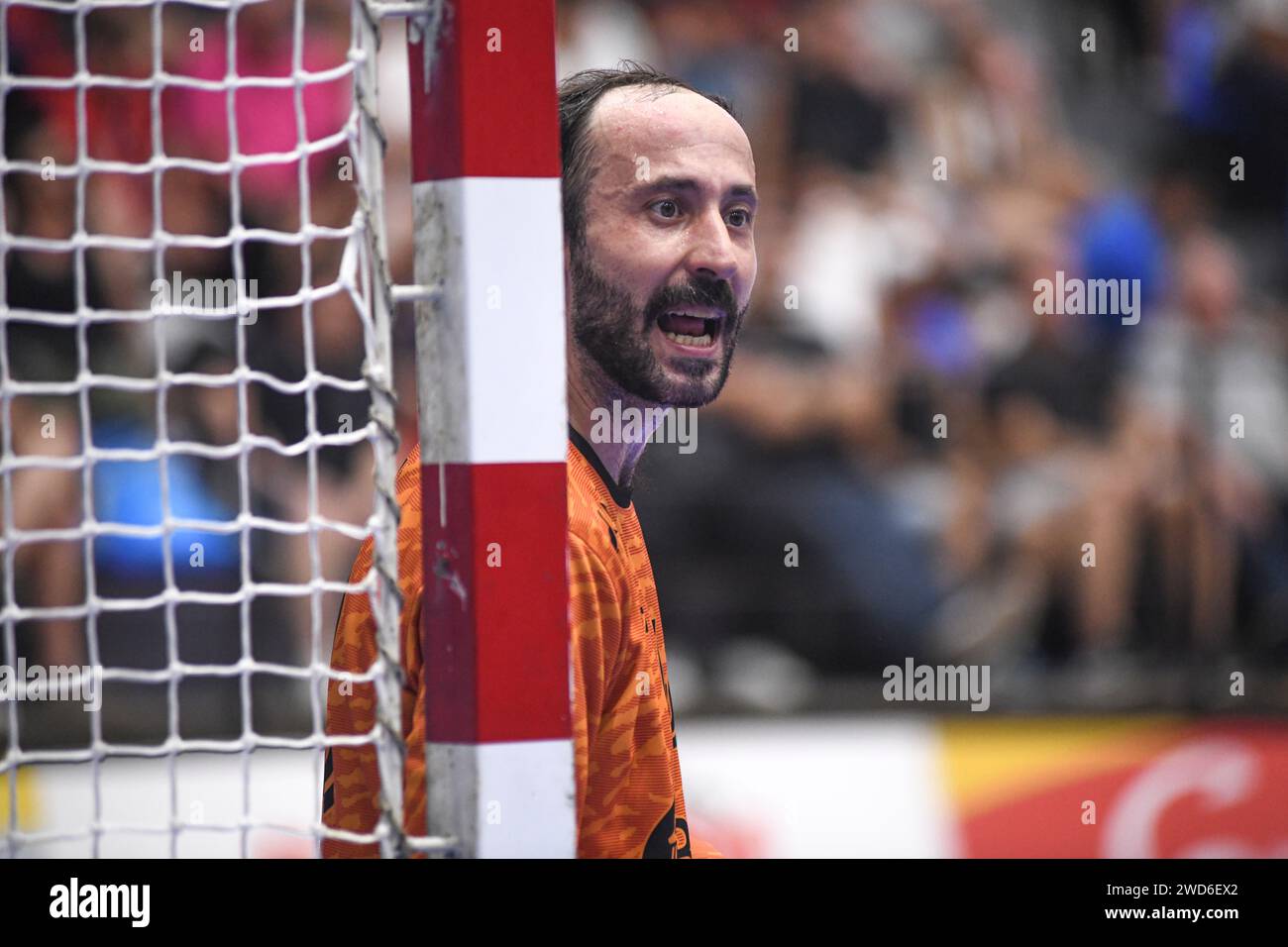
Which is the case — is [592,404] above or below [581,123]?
below

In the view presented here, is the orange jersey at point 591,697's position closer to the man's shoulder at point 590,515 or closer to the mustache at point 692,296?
the man's shoulder at point 590,515

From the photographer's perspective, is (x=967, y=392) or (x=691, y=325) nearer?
(x=691, y=325)

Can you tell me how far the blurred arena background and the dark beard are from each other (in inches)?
89.6

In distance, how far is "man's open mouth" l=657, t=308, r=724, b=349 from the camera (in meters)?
2.27

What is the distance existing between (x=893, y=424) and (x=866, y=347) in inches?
10.8

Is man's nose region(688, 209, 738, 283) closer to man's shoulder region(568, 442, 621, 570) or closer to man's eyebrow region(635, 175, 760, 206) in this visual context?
man's eyebrow region(635, 175, 760, 206)

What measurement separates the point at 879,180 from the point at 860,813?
2.15m

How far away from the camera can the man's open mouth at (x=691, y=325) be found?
7.44ft

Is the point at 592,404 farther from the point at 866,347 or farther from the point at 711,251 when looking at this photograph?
the point at 866,347

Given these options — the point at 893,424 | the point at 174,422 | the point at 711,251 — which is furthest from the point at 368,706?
the point at 893,424

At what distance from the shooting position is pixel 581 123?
7.70ft

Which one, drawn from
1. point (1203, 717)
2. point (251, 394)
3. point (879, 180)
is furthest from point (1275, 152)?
point (251, 394)

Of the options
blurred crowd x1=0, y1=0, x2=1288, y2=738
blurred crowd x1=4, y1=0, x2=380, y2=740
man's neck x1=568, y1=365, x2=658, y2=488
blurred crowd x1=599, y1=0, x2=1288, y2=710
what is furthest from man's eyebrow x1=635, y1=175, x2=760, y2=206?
blurred crowd x1=599, y1=0, x2=1288, y2=710

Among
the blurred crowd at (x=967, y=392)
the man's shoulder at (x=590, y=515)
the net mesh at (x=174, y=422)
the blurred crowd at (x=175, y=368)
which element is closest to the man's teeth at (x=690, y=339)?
the man's shoulder at (x=590, y=515)
